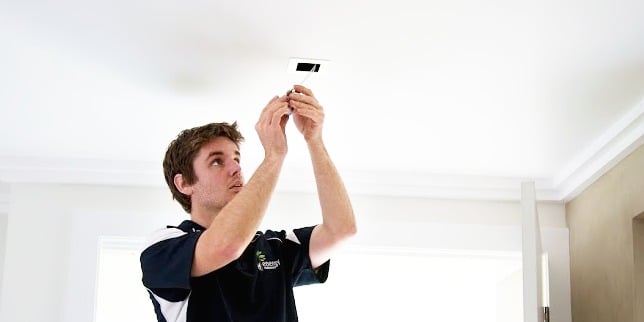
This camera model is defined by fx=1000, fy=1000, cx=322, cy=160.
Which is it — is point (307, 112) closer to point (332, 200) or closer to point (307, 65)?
point (332, 200)

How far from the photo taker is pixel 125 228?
149 inches

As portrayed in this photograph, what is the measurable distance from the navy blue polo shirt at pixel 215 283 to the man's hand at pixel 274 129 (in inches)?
10.1

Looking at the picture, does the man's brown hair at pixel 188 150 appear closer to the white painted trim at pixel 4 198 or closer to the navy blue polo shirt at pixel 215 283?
the navy blue polo shirt at pixel 215 283

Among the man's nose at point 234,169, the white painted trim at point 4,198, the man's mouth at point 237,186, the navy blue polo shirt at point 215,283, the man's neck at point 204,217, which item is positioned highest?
the white painted trim at point 4,198

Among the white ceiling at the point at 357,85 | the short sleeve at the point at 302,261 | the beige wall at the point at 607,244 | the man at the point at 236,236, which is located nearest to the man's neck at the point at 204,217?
the man at the point at 236,236

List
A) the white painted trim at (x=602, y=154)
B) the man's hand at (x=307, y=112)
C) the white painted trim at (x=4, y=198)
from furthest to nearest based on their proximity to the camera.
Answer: the white painted trim at (x=4, y=198) → the white painted trim at (x=602, y=154) → the man's hand at (x=307, y=112)

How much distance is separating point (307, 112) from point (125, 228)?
1565 mm

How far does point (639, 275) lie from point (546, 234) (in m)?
0.75

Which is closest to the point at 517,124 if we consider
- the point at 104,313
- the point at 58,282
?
the point at 58,282

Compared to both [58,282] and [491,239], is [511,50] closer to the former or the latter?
[491,239]

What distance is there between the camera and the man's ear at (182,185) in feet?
8.16

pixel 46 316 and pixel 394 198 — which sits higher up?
pixel 394 198

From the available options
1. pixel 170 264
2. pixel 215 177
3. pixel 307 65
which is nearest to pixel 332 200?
pixel 215 177

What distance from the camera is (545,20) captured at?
2.49m
